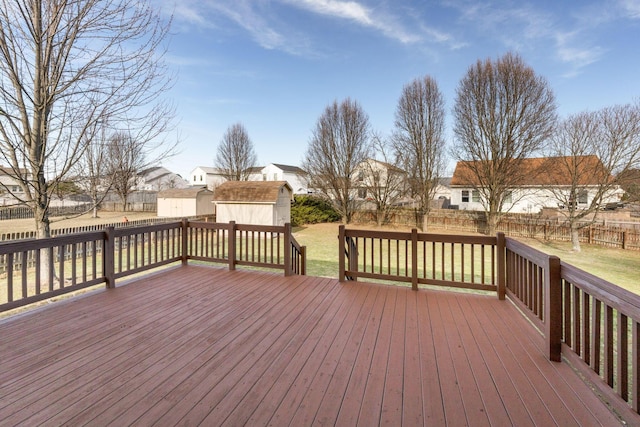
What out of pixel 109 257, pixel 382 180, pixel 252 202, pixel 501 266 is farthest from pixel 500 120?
pixel 109 257

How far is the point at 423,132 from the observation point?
17609mm

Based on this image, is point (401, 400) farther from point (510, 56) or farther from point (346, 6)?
point (510, 56)

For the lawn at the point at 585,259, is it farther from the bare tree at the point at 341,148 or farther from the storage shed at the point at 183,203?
the storage shed at the point at 183,203

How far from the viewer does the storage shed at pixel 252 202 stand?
42.8 feet

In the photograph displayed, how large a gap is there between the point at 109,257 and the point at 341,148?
671 inches

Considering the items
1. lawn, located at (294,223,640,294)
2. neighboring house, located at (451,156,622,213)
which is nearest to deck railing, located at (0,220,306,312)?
lawn, located at (294,223,640,294)

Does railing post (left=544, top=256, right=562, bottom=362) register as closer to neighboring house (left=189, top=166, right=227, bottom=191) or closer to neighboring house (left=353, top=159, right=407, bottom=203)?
neighboring house (left=353, top=159, right=407, bottom=203)

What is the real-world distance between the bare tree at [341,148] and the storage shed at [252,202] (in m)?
6.53

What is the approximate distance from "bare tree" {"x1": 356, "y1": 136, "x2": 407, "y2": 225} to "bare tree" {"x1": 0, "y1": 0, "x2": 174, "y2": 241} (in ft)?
51.3

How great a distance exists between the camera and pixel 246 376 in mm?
2199

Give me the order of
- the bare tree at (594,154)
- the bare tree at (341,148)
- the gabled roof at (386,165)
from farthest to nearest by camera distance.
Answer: the bare tree at (341,148) < the gabled roof at (386,165) < the bare tree at (594,154)

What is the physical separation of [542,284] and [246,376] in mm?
2930

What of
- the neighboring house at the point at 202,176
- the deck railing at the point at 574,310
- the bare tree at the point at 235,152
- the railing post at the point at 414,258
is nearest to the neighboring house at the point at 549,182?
the deck railing at the point at 574,310

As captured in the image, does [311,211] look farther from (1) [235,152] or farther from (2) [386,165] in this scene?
(1) [235,152]
